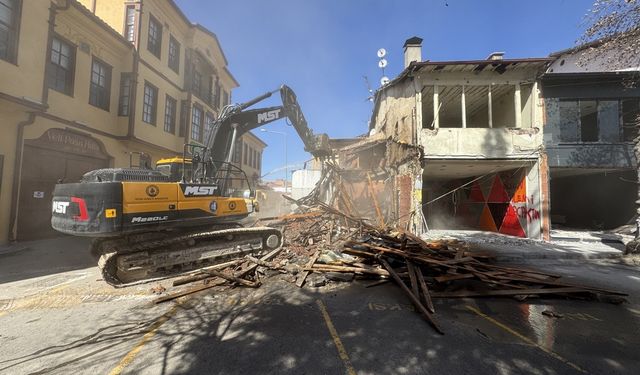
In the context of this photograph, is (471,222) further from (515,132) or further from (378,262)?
(378,262)

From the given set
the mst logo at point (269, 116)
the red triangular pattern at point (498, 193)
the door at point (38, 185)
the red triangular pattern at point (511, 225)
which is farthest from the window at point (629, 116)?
the door at point (38, 185)

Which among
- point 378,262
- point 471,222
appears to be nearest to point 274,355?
point 378,262

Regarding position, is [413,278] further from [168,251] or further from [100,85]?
[100,85]

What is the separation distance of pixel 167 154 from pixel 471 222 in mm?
18250

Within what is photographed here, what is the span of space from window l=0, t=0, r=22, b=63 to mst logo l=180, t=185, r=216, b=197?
853cm

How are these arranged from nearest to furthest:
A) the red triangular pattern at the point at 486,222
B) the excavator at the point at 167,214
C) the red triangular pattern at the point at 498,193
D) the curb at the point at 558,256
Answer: the excavator at the point at 167,214 < the curb at the point at 558,256 < the red triangular pattern at the point at 498,193 < the red triangular pattern at the point at 486,222

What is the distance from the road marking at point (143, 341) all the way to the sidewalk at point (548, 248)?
8.71 meters

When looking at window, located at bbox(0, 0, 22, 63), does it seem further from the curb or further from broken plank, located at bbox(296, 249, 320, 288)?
the curb

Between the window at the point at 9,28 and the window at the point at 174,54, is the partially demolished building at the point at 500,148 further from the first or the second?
the window at the point at 9,28

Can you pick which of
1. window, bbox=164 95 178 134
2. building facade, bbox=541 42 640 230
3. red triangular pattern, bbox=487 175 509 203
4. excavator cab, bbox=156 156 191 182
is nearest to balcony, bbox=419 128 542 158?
red triangular pattern, bbox=487 175 509 203

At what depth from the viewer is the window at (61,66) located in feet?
34.5

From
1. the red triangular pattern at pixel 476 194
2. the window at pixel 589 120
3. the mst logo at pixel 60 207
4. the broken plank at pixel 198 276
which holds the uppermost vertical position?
the window at pixel 589 120

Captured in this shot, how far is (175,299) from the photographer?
521 cm

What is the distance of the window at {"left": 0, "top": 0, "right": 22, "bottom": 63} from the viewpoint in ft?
29.2
